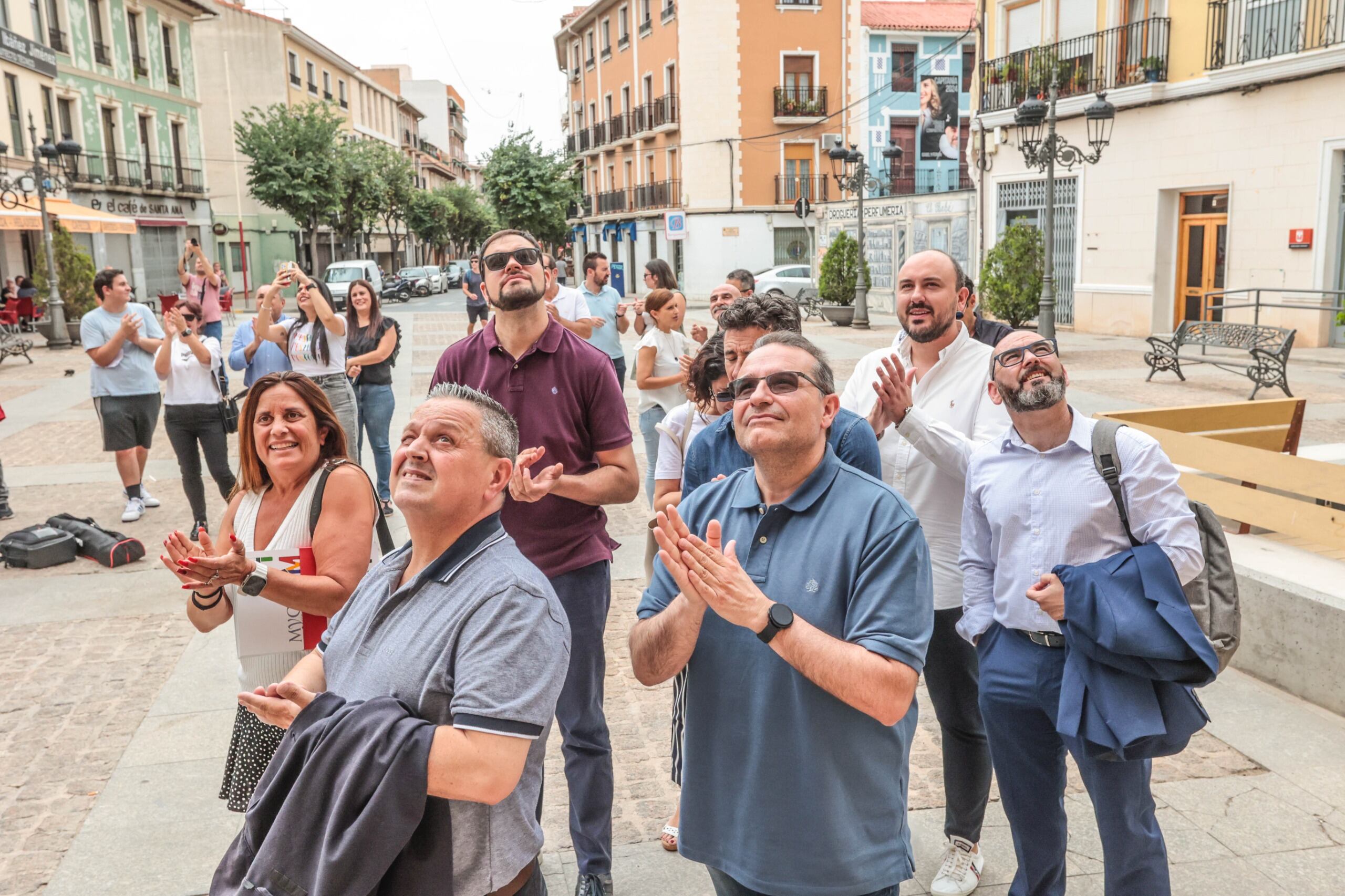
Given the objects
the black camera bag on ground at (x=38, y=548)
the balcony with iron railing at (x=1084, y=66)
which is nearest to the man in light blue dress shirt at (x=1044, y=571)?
the black camera bag on ground at (x=38, y=548)

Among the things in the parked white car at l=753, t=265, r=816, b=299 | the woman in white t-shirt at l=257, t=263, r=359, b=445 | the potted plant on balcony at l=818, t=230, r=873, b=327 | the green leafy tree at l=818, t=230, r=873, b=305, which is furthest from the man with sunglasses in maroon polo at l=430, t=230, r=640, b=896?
the parked white car at l=753, t=265, r=816, b=299

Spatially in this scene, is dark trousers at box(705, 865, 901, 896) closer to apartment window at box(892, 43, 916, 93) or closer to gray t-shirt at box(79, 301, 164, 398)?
gray t-shirt at box(79, 301, 164, 398)

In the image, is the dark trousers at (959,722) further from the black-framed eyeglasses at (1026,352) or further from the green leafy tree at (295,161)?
the green leafy tree at (295,161)

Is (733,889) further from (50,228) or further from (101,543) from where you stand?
(50,228)

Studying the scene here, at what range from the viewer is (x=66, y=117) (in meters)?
34.9

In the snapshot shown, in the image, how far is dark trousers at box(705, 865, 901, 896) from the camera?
2.28m

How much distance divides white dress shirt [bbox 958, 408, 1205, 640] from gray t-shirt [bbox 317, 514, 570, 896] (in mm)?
1369

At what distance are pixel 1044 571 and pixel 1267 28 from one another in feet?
64.9

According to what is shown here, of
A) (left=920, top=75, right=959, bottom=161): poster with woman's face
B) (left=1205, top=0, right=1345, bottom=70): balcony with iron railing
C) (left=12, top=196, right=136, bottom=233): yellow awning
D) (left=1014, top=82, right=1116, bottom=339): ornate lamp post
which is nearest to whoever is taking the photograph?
(left=1014, top=82, right=1116, bottom=339): ornate lamp post

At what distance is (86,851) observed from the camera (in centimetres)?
387

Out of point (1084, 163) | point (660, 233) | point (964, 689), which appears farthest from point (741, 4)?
point (964, 689)

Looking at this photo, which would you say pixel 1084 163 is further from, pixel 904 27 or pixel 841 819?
pixel 841 819

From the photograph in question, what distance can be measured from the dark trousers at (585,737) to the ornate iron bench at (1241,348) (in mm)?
11839

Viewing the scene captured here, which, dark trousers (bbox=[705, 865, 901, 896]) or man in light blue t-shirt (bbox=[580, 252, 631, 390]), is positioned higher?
man in light blue t-shirt (bbox=[580, 252, 631, 390])
